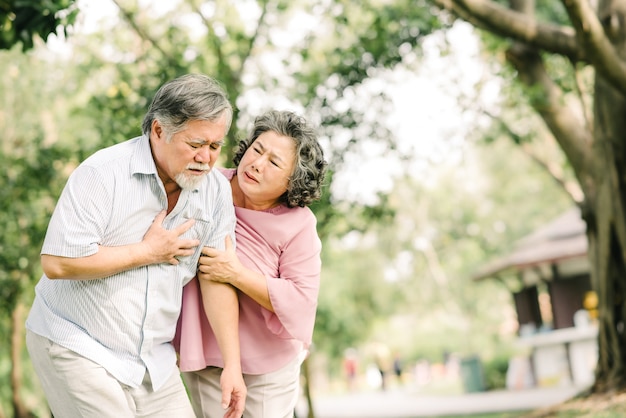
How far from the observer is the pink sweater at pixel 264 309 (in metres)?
3.79

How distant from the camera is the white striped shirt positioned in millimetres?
3240

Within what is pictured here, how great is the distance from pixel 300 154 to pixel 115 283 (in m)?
1.03

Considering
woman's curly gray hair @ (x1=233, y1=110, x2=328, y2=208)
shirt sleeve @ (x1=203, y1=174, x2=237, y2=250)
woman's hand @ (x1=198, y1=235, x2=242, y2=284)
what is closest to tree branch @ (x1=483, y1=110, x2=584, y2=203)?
woman's curly gray hair @ (x1=233, y1=110, x2=328, y2=208)

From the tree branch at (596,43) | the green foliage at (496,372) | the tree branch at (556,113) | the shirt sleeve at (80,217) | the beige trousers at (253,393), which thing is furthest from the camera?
the green foliage at (496,372)

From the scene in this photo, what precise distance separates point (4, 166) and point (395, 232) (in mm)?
31530

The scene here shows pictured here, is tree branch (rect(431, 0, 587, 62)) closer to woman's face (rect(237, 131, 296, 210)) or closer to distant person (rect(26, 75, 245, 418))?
woman's face (rect(237, 131, 296, 210))

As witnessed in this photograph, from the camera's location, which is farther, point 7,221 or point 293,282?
point 7,221

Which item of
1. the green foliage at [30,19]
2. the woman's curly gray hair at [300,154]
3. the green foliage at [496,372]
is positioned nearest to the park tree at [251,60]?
the green foliage at [30,19]

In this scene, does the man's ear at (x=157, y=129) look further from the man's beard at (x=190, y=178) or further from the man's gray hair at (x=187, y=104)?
the man's beard at (x=190, y=178)

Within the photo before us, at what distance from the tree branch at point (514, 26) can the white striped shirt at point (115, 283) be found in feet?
20.8

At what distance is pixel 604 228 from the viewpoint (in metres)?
11.5

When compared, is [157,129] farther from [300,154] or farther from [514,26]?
[514,26]

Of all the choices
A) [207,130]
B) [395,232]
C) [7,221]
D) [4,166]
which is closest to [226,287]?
[207,130]

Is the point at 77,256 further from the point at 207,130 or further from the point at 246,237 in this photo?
the point at 246,237
